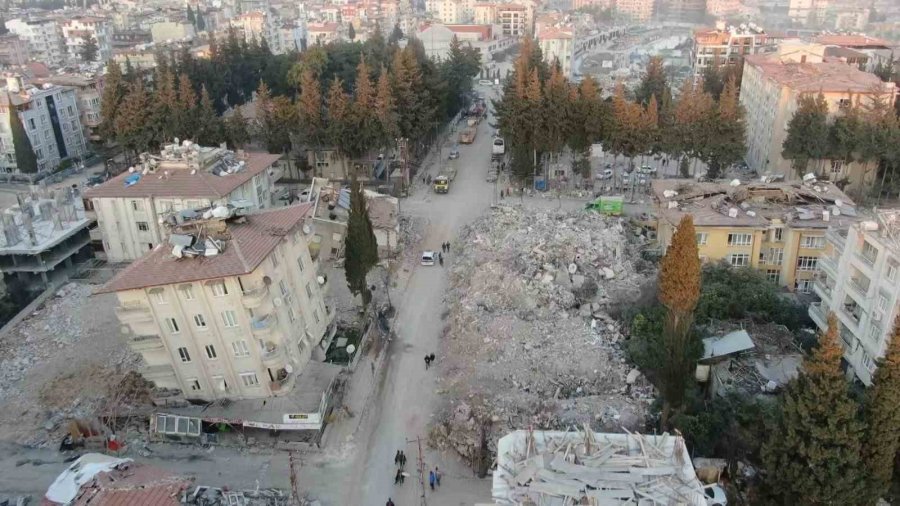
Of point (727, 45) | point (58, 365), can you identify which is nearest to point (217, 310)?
point (58, 365)

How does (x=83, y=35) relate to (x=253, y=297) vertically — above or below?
above

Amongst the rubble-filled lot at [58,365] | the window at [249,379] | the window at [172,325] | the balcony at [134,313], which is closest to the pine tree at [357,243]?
the window at [249,379]

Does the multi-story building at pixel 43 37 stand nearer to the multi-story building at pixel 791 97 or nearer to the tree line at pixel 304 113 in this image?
the tree line at pixel 304 113

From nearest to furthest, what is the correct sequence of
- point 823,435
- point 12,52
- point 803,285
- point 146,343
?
point 823,435 → point 146,343 → point 803,285 → point 12,52

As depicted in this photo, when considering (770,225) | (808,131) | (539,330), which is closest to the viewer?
(539,330)

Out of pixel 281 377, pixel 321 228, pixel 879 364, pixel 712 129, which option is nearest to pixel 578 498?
pixel 879 364

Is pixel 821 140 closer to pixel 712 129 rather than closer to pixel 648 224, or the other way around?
pixel 712 129

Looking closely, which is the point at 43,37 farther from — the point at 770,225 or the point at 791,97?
the point at 770,225
